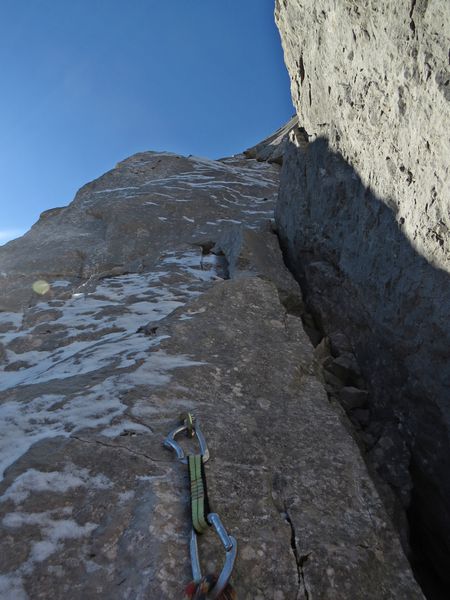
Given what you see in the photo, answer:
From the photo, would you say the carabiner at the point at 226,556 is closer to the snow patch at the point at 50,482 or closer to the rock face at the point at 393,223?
the snow patch at the point at 50,482

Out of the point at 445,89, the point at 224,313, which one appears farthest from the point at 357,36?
the point at 224,313

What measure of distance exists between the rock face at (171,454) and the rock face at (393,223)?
928mm

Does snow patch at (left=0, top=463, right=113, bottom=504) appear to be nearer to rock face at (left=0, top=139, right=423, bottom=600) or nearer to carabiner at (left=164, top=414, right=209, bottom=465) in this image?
rock face at (left=0, top=139, right=423, bottom=600)

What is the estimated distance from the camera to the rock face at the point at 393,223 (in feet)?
15.1

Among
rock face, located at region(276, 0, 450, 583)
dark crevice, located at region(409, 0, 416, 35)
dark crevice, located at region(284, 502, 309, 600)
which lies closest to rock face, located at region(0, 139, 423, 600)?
dark crevice, located at region(284, 502, 309, 600)

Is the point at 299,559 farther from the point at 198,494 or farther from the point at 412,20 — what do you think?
the point at 412,20

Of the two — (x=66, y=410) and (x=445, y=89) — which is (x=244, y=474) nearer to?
(x=66, y=410)

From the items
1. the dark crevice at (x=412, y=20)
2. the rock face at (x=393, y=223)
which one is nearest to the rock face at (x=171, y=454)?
the rock face at (x=393, y=223)

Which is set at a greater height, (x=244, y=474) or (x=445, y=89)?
(x=445, y=89)

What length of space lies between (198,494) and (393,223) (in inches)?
165

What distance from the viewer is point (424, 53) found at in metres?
4.45

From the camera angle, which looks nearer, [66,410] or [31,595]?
[31,595]

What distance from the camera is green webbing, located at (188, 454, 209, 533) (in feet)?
10.5

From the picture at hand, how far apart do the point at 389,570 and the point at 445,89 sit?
14.0 feet
